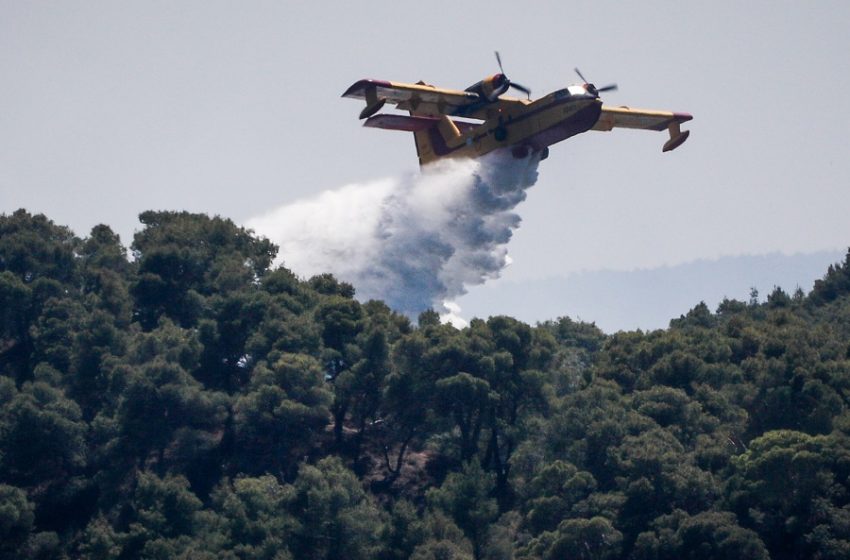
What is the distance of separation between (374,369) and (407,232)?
672 centimetres

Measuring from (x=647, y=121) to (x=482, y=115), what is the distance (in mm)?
8265

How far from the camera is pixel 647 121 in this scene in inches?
2315

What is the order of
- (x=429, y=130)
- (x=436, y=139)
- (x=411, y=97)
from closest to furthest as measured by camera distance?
(x=411, y=97), (x=436, y=139), (x=429, y=130)

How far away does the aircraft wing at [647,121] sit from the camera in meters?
57.9

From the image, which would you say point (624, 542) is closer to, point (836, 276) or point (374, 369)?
point (374, 369)

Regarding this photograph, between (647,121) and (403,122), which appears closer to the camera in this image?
(403,122)

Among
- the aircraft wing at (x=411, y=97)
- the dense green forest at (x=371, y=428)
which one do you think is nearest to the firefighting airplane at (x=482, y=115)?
the aircraft wing at (x=411, y=97)

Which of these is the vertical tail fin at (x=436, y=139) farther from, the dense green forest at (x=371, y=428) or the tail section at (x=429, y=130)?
the dense green forest at (x=371, y=428)

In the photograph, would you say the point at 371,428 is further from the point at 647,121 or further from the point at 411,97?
the point at 647,121

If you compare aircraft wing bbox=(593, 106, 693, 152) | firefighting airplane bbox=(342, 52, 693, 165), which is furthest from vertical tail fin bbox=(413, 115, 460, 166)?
aircraft wing bbox=(593, 106, 693, 152)

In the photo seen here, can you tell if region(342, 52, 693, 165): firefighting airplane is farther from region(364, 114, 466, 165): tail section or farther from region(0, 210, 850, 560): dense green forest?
region(0, 210, 850, 560): dense green forest

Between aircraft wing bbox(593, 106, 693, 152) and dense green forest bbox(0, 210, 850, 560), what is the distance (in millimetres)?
7336

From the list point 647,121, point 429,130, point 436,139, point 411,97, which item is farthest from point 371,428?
point 647,121

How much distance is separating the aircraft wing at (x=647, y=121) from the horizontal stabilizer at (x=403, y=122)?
247 inches
